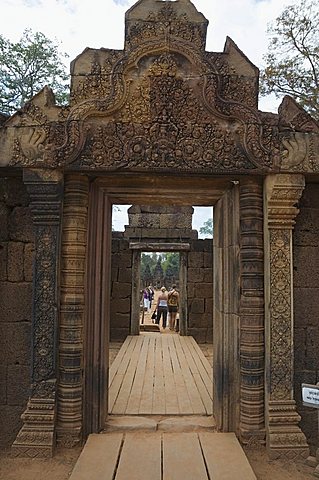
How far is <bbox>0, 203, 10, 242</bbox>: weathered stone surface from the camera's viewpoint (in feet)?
11.9

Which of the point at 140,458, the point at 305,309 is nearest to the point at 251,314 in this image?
the point at 305,309

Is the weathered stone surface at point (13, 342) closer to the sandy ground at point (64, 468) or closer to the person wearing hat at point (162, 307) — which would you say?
the sandy ground at point (64, 468)

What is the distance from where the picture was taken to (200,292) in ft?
33.6

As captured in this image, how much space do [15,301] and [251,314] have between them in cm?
207

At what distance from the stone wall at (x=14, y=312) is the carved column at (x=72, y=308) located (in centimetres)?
34

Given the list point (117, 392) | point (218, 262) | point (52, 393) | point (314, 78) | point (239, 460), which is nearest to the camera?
point (239, 460)

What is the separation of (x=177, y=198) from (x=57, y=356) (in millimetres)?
1808

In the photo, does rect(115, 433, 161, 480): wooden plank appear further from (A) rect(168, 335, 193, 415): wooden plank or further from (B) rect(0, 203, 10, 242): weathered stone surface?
(B) rect(0, 203, 10, 242): weathered stone surface

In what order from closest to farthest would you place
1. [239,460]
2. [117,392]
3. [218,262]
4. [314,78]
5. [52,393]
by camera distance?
[239,460]
[52,393]
[218,262]
[117,392]
[314,78]

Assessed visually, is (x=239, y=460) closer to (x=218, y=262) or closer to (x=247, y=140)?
(x=218, y=262)

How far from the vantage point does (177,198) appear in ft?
13.0

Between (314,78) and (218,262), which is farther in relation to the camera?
(314,78)

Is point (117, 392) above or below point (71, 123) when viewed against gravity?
below

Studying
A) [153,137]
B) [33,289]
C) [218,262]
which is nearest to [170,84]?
[153,137]
